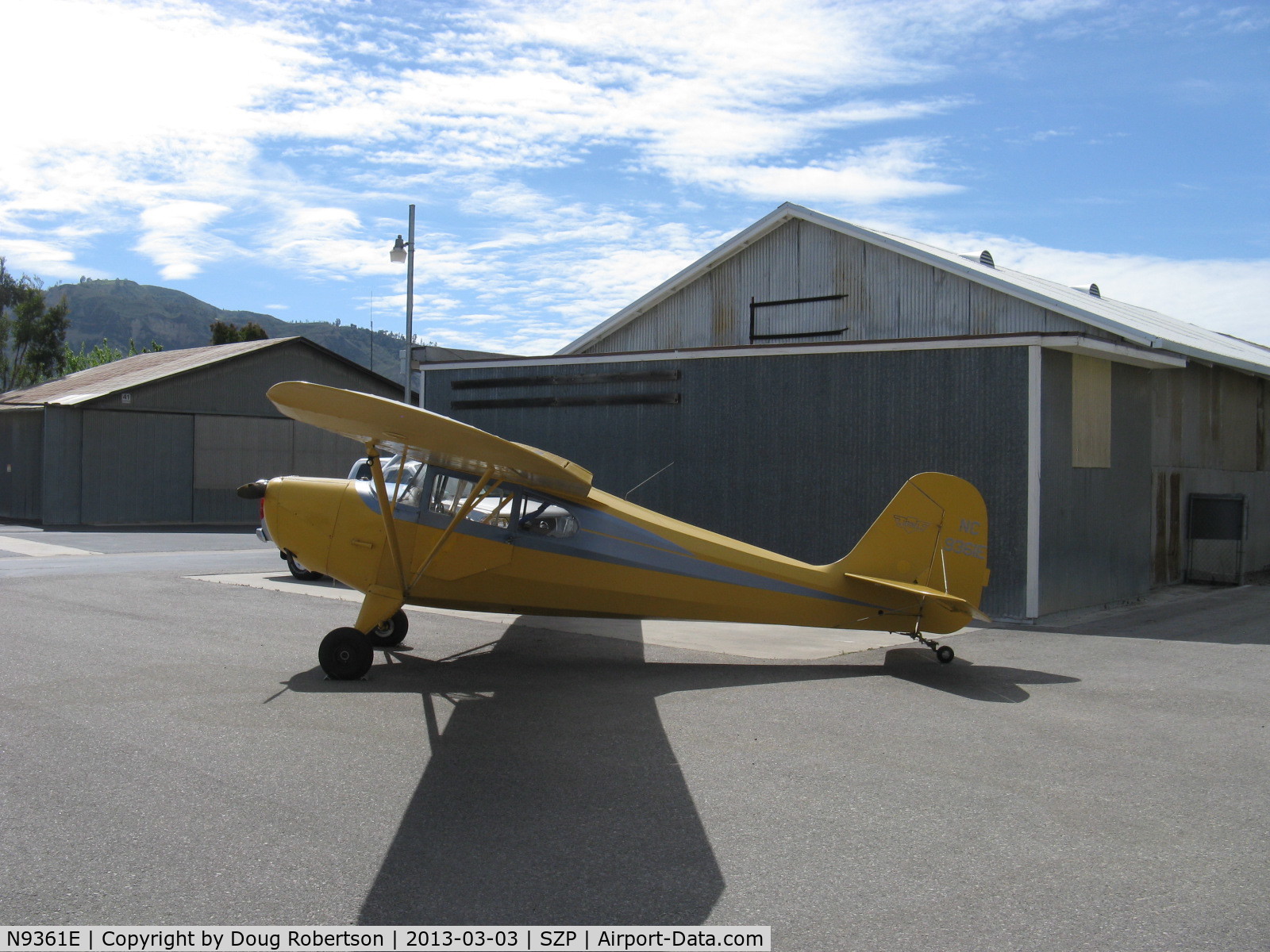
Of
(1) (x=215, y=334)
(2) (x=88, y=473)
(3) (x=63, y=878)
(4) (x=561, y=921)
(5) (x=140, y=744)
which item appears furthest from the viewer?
(1) (x=215, y=334)

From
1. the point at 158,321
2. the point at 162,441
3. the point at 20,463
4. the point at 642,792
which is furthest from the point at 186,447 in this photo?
the point at 158,321

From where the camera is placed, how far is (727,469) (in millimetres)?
14539

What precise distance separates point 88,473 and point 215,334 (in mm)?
36176

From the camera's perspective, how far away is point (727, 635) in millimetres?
11375

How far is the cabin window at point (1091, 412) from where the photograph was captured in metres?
13.1

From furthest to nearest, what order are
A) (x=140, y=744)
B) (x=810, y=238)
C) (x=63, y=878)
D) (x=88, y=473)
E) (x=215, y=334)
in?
(x=215, y=334), (x=88, y=473), (x=810, y=238), (x=140, y=744), (x=63, y=878)

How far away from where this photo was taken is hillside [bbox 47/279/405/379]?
166 metres

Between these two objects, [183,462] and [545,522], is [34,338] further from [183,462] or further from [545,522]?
[545,522]

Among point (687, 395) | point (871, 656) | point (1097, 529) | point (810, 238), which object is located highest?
point (810, 238)

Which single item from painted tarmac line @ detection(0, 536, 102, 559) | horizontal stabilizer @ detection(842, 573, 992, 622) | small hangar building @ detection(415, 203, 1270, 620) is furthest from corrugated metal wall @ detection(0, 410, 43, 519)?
horizontal stabilizer @ detection(842, 573, 992, 622)

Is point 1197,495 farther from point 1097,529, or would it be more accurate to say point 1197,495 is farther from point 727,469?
point 727,469

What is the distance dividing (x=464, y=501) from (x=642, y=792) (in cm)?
411

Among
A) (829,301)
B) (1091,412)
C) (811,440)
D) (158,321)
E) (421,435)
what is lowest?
(421,435)

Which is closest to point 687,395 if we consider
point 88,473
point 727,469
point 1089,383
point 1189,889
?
point 727,469
